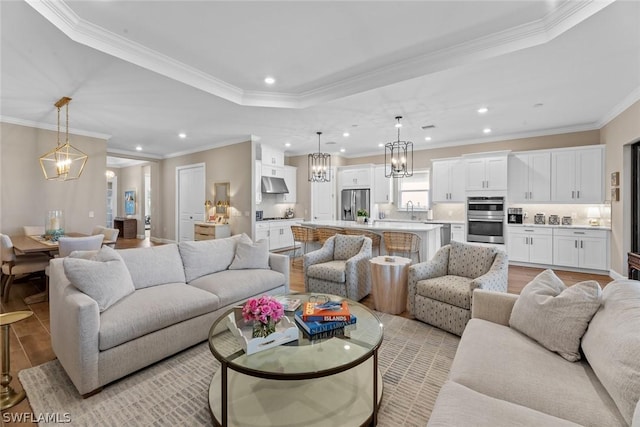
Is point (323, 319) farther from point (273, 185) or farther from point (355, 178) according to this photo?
point (355, 178)

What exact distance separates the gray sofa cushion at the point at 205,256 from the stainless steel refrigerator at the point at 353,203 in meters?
5.06

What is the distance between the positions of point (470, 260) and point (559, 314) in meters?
1.60

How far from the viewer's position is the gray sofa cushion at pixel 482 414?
3.67 ft

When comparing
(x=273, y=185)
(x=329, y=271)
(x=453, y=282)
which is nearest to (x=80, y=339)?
(x=329, y=271)

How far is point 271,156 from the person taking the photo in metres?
7.91

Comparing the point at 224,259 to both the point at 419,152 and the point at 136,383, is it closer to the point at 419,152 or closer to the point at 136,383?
the point at 136,383

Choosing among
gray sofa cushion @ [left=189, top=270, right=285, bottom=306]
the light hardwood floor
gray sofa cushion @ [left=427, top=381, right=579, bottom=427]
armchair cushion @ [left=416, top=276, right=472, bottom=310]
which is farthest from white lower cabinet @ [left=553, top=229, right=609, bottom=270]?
gray sofa cushion @ [left=427, top=381, right=579, bottom=427]

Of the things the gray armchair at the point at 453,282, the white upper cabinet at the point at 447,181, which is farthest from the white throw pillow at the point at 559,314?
the white upper cabinet at the point at 447,181

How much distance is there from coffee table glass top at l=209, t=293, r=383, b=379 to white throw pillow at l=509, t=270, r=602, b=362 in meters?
0.92

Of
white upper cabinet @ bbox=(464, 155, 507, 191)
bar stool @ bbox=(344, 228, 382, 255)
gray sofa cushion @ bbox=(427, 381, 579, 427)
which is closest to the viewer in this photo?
gray sofa cushion @ bbox=(427, 381, 579, 427)

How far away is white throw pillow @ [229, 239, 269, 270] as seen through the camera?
3604mm

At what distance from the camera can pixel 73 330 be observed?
1980mm

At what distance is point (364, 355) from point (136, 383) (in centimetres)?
171

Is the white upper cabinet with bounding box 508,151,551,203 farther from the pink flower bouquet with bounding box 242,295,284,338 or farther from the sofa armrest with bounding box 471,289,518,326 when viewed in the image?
the pink flower bouquet with bounding box 242,295,284,338
